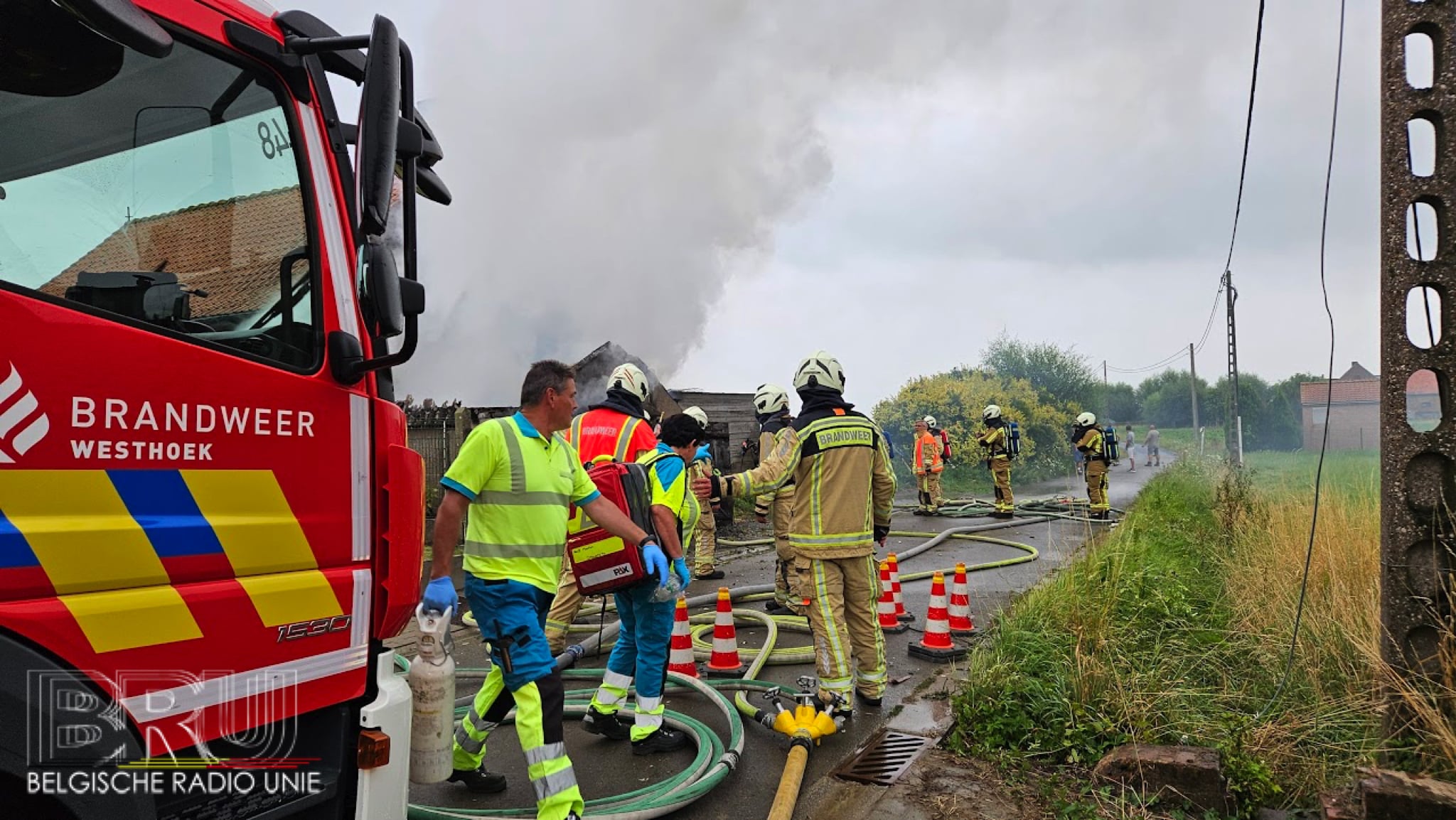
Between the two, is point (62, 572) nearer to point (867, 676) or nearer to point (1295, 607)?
point (867, 676)

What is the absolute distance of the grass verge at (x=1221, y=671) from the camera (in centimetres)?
359

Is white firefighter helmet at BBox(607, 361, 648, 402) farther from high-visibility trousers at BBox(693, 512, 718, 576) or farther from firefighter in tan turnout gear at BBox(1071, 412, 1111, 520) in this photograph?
firefighter in tan turnout gear at BBox(1071, 412, 1111, 520)

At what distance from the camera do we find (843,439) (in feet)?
15.9

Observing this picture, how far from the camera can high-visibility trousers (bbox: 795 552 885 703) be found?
465cm

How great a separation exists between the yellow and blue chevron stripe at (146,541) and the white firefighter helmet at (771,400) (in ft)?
18.6

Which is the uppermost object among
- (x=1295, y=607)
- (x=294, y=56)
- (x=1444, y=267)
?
(x=294, y=56)

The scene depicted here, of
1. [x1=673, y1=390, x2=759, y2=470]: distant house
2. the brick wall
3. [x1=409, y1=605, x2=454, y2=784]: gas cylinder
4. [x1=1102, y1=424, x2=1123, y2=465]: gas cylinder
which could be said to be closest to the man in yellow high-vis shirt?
[x1=409, y1=605, x2=454, y2=784]: gas cylinder

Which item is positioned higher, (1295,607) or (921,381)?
(921,381)

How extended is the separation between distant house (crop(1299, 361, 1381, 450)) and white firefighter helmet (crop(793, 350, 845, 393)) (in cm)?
238

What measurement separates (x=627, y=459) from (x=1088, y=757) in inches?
115

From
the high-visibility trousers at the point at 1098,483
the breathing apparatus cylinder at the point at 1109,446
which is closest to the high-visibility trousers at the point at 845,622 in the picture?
the high-visibility trousers at the point at 1098,483

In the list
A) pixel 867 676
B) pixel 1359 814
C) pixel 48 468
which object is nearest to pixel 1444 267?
pixel 1359 814

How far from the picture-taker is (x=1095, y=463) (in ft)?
46.7

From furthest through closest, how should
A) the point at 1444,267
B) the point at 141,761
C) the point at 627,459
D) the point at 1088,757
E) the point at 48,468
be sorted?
the point at 627,459, the point at 1088,757, the point at 1444,267, the point at 141,761, the point at 48,468
